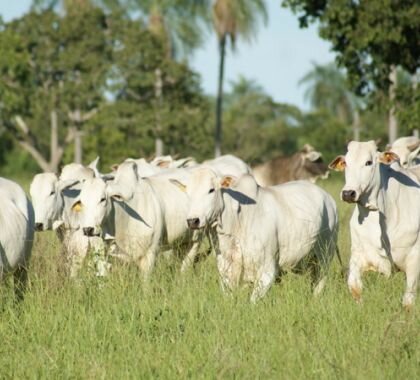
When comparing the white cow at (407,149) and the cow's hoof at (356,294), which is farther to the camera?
the white cow at (407,149)

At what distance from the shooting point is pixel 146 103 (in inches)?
1756

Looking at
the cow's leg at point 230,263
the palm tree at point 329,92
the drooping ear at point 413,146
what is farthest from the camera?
the palm tree at point 329,92

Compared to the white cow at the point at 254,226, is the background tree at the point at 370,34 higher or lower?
higher

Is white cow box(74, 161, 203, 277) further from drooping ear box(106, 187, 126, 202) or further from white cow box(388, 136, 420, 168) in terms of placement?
white cow box(388, 136, 420, 168)

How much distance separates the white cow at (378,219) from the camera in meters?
8.94

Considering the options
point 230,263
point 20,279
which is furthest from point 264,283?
point 20,279

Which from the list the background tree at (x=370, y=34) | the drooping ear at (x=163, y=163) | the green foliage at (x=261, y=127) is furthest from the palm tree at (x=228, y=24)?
the drooping ear at (x=163, y=163)

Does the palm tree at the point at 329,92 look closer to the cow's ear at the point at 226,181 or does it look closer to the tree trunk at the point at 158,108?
the tree trunk at the point at 158,108

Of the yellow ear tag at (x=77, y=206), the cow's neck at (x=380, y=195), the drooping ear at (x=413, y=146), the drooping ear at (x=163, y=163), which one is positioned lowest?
the drooping ear at (x=163, y=163)

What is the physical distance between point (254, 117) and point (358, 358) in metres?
59.3

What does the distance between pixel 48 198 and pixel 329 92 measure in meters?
69.5

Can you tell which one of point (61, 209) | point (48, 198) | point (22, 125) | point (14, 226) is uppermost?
point (14, 226)

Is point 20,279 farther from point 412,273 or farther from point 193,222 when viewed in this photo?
point 412,273

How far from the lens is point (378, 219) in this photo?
9.16 meters
